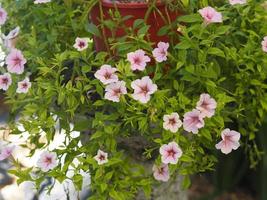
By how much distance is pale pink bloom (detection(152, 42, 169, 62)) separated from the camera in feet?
3.79

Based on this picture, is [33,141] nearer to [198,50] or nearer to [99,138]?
[99,138]

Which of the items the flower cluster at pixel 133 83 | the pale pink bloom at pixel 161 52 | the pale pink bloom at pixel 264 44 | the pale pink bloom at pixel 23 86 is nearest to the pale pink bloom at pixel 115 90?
the flower cluster at pixel 133 83

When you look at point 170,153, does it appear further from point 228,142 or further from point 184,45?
point 184,45

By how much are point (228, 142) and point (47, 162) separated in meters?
0.44

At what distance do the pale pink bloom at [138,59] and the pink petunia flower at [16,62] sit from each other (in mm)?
291

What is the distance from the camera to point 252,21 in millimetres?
1254

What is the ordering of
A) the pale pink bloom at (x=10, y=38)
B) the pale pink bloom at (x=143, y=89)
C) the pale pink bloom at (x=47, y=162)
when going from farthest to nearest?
the pale pink bloom at (x=10, y=38), the pale pink bloom at (x=47, y=162), the pale pink bloom at (x=143, y=89)

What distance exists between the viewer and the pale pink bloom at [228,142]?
1.14 m

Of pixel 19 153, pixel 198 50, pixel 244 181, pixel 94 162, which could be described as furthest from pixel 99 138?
pixel 19 153

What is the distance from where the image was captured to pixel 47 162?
1.19 metres

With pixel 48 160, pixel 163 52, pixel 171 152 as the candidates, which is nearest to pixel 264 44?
pixel 163 52

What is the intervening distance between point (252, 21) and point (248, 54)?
3.8 inches

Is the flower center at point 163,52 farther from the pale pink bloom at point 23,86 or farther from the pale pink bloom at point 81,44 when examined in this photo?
the pale pink bloom at point 23,86

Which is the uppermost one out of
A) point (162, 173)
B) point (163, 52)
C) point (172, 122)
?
point (163, 52)
